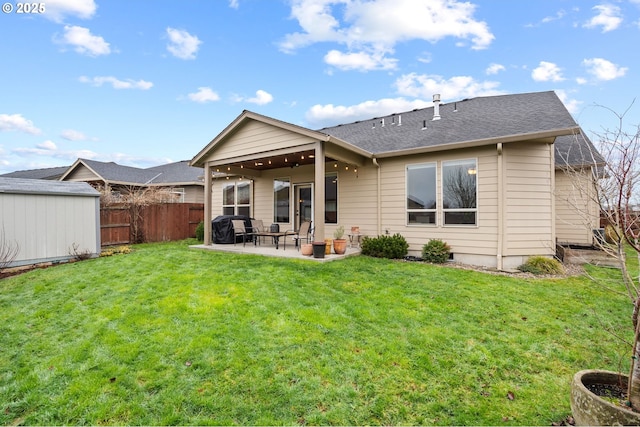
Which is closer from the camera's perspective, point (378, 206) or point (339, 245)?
point (339, 245)

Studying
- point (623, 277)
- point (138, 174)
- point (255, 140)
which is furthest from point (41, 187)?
point (138, 174)

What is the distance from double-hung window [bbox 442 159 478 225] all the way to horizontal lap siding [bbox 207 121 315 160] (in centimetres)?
369

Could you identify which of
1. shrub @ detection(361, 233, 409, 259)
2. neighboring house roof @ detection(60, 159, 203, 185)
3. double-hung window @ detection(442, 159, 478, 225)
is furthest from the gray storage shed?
double-hung window @ detection(442, 159, 478, 225)

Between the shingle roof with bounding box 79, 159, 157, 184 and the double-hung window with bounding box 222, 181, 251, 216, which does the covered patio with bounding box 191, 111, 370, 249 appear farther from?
the shingle roof with bounding box 79, 159, 157, 184

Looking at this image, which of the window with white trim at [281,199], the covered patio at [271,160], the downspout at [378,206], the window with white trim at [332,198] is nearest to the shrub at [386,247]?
the downspout at [378,206]

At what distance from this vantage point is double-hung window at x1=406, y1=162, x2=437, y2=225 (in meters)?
7.76

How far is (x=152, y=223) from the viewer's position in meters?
11.9

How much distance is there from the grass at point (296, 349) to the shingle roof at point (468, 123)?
11.9 feet

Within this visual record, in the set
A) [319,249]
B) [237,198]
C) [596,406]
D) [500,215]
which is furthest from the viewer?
[237,198]

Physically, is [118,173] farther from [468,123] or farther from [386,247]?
[468,123]

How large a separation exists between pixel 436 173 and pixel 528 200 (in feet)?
7.10

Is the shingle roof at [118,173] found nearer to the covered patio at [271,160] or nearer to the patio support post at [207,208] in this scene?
the covered patio at [271,160]

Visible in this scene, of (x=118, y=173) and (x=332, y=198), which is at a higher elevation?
(x=118, y=173)

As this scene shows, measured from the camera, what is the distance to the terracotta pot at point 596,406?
5.91 feet
